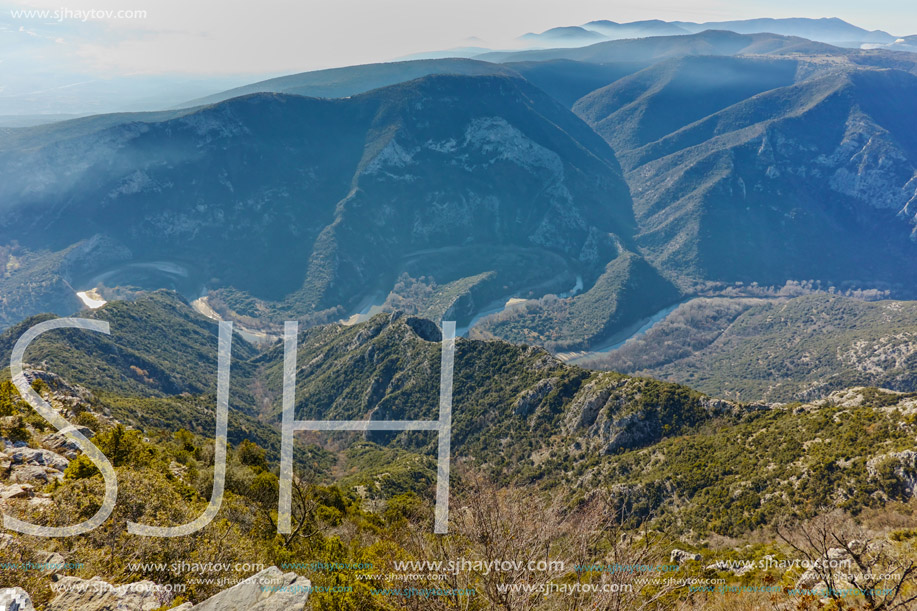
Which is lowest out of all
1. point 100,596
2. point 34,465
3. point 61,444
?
point 61,444

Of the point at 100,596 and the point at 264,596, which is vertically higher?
the point at 264,596

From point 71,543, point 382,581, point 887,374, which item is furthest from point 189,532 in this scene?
point 887,374

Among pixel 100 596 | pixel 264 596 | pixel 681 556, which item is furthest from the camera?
pixel 681 556

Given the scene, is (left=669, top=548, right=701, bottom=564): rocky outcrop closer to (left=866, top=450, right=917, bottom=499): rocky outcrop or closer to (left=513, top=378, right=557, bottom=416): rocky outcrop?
(left=866, top=450, right=917, bottom=499): rocky outcrop

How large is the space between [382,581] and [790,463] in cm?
5118

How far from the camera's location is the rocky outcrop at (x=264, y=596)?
1558cm

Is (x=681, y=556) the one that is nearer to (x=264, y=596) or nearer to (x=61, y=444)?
(x=264, y=596)

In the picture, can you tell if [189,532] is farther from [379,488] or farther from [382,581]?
[379,488]

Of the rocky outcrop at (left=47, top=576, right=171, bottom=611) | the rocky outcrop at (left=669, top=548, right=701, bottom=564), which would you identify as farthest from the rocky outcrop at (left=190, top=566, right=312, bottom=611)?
the rocky outcrop at (left=669, top=548, right=701, bottom=564)

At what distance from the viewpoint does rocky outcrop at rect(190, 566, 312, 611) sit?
15.6 metres

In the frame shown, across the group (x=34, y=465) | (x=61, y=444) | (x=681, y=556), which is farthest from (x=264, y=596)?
Answer: (x=681, y=556)

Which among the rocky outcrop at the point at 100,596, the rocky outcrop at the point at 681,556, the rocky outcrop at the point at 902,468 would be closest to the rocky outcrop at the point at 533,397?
the rocky outcrop at the point at 681,556

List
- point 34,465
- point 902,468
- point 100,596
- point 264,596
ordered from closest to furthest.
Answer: point 264,596
point 100,596
point 34,465
point 902,468

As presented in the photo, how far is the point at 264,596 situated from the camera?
16031mm
